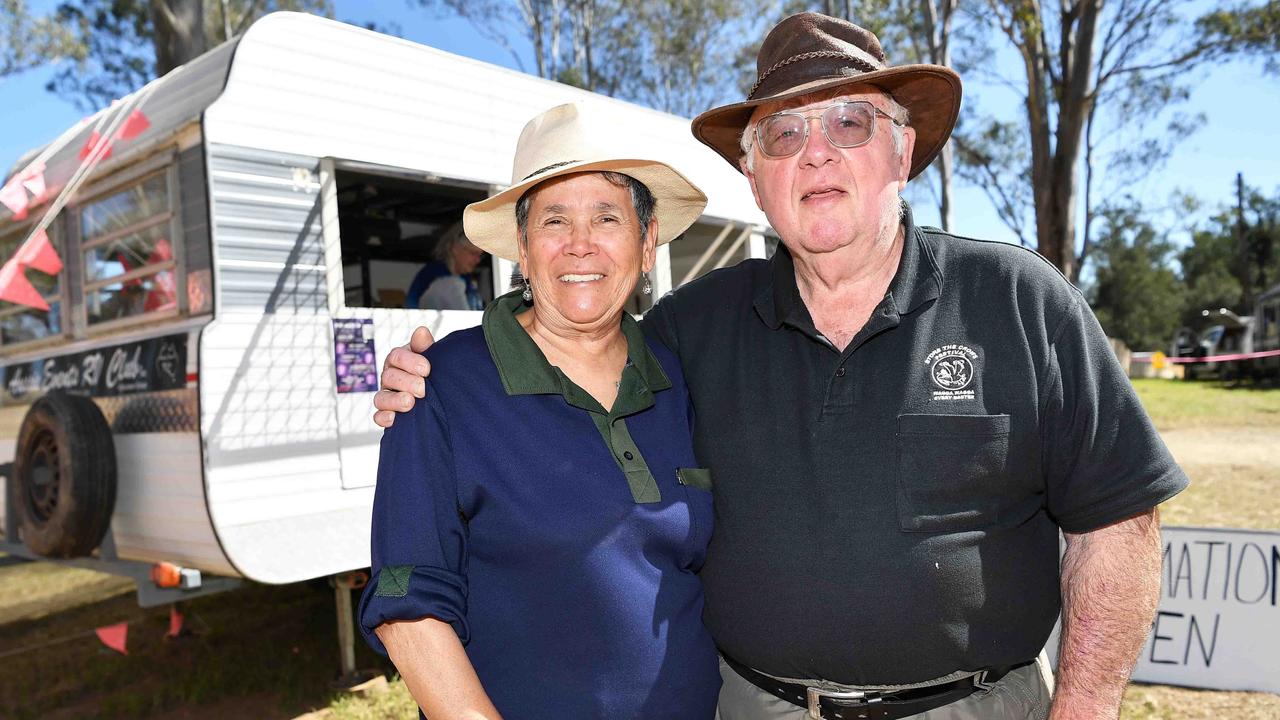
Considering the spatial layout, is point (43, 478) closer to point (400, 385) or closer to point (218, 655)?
point (218, 655)

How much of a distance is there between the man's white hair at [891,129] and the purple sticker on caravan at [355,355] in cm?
260

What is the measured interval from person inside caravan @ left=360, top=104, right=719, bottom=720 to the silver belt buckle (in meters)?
0.20

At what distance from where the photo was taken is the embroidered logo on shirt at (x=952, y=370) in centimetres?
172

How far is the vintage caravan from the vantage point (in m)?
3.81

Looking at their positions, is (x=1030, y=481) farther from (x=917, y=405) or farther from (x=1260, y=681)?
(x=1260, y=681)

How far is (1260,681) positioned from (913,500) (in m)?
3.11

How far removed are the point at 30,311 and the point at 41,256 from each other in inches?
32.5

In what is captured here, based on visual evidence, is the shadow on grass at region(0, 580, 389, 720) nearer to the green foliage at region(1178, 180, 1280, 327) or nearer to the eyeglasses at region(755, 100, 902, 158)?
the eyeglasses at region(755, 100, 902, 158)

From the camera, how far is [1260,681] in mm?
3768

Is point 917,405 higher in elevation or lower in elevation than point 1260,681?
higher

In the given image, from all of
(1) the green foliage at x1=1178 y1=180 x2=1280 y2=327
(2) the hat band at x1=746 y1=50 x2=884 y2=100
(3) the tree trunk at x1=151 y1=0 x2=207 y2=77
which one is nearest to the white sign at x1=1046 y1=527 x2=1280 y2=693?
(2) the hat band at x1=746 y1=50 x2=884 y2=100

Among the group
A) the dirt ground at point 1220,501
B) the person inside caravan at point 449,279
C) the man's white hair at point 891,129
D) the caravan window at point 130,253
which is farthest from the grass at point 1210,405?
the caravan window at point 130,253

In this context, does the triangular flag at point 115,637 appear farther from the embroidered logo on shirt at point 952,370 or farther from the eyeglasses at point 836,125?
the embroidered logo on shirt at point 952,370

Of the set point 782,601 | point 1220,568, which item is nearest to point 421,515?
point 782,601
